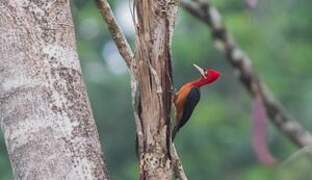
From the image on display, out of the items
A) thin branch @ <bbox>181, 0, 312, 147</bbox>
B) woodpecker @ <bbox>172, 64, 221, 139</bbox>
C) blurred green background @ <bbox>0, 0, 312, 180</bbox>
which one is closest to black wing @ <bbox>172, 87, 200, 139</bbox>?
woodpecker @ <bbox>172, 64, 221, 139</bbox>

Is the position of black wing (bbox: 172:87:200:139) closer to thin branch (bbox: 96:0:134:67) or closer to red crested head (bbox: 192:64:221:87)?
red crested head (bbox: 192:64:221:87)

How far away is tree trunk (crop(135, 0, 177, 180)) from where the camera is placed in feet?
7.86

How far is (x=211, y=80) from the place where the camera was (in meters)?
2.63

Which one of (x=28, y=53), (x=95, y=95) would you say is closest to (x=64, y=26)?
(x=28, y=53)

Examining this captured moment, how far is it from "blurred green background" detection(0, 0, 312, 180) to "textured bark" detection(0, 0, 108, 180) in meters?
9.23

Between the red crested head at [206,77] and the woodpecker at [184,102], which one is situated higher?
the red crested head at [206,77]

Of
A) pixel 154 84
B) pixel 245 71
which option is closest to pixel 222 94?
pixel 245 71

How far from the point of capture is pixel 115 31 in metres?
2.65

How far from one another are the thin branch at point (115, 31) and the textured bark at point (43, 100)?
0.40 feet

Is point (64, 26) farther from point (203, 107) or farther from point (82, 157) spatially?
point (203, 107)

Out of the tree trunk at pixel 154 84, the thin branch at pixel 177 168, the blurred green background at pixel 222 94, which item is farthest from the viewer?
the blurred green background at pixel 222 94

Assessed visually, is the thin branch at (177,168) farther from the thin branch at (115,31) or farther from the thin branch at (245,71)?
the thin branch at (245,71)

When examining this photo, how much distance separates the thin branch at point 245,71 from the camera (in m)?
4.59

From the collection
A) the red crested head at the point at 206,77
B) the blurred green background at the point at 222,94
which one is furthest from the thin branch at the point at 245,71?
the blurred green background at the point at 222,94
